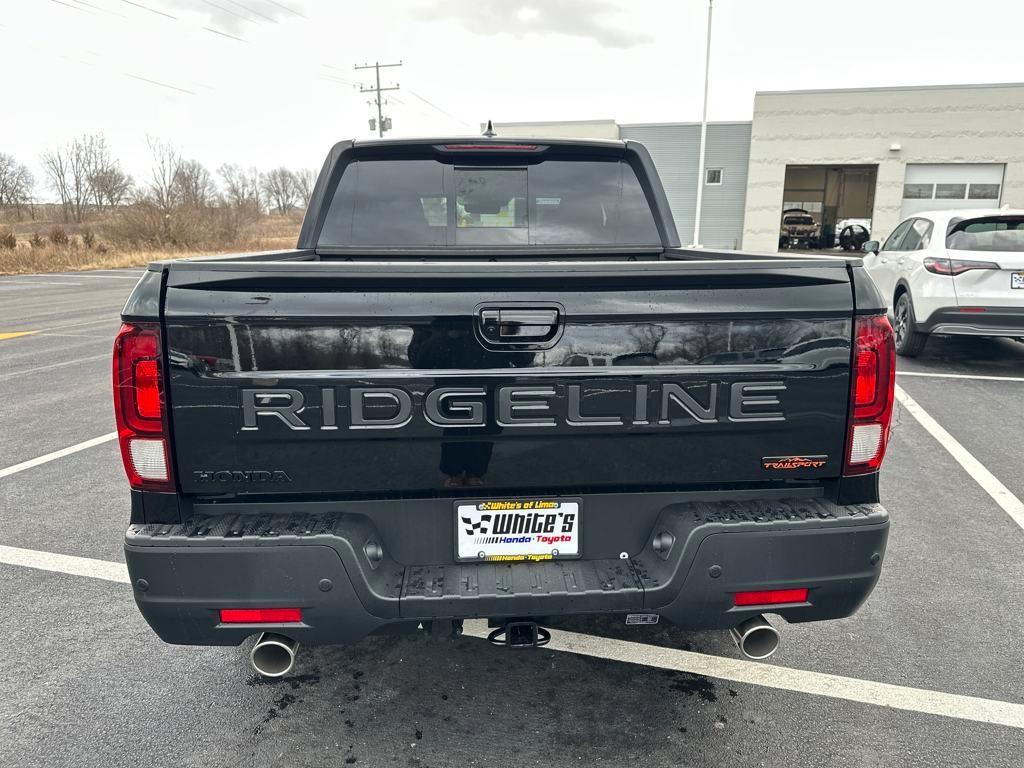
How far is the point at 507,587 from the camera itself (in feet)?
7.09

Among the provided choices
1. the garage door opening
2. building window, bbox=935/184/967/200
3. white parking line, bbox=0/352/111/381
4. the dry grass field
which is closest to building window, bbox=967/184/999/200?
building window, bbox=935/184/967/200

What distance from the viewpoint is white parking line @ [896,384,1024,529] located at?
4.55 m

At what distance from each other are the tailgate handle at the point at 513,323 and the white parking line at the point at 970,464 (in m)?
3.87

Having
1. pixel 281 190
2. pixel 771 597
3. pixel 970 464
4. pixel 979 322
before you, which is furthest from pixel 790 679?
pixel 281 190

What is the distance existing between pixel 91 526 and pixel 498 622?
10.5ft

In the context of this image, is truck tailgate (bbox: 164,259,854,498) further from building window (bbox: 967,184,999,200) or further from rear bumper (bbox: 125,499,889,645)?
building window (bbox: 967,184,999,200)

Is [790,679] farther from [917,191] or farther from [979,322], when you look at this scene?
[917,191]

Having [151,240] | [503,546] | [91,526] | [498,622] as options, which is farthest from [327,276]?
[151,240]

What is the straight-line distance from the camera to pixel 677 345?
82.4 inches

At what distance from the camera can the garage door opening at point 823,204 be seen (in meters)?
31.8

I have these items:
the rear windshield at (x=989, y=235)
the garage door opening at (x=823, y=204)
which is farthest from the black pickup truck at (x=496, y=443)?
the garage door opening at (x=823, y=204)

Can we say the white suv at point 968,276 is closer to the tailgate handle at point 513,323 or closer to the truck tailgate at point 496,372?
the truck tailgate at point 496,372

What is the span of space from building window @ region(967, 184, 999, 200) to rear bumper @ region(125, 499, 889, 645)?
3091cm

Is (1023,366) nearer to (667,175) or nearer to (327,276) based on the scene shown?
(327,276)
